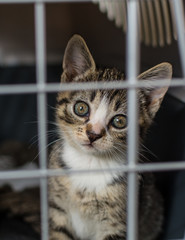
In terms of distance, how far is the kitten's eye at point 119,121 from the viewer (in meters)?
1.49

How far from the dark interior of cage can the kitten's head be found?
19 cm

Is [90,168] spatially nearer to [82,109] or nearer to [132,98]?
[82,109]

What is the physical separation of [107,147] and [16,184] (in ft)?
3.04

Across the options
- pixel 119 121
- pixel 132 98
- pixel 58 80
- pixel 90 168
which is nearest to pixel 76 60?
pixel 119 121

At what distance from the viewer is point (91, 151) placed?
145 centimetres

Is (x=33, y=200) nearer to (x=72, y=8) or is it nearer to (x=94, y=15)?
(x=94, y=15)

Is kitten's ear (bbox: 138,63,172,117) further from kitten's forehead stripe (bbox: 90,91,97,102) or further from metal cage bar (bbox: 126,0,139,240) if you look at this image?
metal cage bar (bbox: 126,0,139,240)

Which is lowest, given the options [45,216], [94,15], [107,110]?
[45,216]

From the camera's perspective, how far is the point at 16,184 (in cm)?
219

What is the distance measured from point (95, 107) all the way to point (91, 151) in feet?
0.54

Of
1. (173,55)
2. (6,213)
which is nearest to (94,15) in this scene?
(173,55)

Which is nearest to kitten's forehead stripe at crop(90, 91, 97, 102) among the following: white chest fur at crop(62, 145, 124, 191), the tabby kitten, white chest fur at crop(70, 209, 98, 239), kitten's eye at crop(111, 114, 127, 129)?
the tabby kitten

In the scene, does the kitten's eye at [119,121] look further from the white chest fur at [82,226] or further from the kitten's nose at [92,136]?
the white chest fur at [82,226]

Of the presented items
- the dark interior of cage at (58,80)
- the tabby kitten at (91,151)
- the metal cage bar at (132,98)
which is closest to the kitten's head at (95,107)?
the tabby kitten at (91,151)
